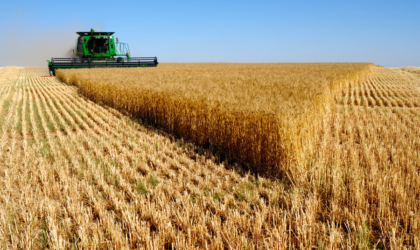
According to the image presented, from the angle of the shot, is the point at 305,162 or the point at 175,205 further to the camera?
the point at 305,162

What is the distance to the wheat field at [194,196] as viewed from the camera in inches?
107

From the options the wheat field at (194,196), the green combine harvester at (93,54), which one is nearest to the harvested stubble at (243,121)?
the wheat field at (194,196)

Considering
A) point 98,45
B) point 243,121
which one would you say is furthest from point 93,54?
point 243,121

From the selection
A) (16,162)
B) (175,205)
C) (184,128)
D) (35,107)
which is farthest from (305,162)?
(35,107)

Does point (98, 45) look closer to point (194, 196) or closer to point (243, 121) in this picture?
point (243, 121)

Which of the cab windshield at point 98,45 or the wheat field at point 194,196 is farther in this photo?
the cab windshield at point 98,45

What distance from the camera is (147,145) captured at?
5738 mm

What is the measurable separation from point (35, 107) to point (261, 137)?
9171 millimetres

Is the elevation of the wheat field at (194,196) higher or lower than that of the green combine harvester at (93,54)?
lower

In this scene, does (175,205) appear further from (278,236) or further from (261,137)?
(261,137)

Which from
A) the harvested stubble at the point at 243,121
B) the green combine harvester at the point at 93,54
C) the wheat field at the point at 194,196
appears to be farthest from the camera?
→ the green combine harvester at the point at 93,54

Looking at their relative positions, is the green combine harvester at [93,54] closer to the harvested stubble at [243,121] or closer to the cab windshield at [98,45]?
the cab windshield at [98,45]

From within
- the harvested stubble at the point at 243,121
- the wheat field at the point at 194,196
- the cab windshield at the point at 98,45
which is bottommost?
the wheat field at the point at 194,196

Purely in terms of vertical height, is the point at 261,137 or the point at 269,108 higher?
the point at 269,108
